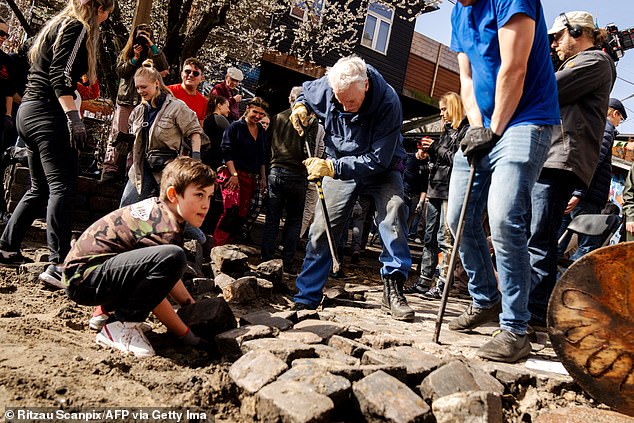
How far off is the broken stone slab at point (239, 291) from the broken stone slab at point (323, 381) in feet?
5.04

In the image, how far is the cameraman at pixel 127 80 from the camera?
190 inches

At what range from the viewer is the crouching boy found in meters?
2.55

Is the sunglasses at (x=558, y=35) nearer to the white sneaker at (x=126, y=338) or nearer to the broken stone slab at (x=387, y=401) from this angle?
the broken stone slab at (x=387, y=401)

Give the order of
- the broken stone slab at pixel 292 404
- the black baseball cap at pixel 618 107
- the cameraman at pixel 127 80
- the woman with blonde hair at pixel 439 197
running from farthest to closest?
the black baseball cap at pixel 618 107, the woman with blonde hair at pixel 439 197, the cameraman at pixel 127 80, the broken stone slab at pixel 292 404

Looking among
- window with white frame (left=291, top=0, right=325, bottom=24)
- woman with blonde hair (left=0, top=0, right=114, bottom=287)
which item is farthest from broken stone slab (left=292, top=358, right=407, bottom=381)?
window with white frame (left=291, top=0, right=325, bottom=24)

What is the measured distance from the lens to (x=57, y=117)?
3.70 metres

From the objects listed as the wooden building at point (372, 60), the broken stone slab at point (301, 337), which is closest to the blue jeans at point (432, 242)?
the broken stone slab at point (301, 337)

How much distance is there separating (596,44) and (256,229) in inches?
186

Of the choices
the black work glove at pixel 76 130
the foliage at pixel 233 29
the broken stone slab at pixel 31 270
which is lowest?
the broken stone slab at pixel 31 270

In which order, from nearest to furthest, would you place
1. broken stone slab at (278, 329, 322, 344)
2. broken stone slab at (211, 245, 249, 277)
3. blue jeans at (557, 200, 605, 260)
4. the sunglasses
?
broken stone slab at (278, 329, 322, 344), the sunglasses, broken stone slab at (211, 245, 249, 277), blue jeans at (557, 200, 605, 260)

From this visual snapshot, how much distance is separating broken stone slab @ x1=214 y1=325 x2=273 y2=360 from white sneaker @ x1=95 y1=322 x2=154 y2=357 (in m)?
0.34

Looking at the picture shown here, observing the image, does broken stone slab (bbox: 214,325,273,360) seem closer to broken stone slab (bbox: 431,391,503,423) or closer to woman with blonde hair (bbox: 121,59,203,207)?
broken stone slab (bbox: 431,391,503,423)

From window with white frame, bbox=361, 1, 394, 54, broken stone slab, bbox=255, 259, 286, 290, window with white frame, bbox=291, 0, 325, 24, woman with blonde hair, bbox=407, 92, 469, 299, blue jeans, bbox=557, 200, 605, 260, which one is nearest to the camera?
broken stone slab, bbox=255, 259, 286, 290

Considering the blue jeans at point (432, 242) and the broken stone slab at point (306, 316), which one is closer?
the broken stone slab at point (306, 316)
